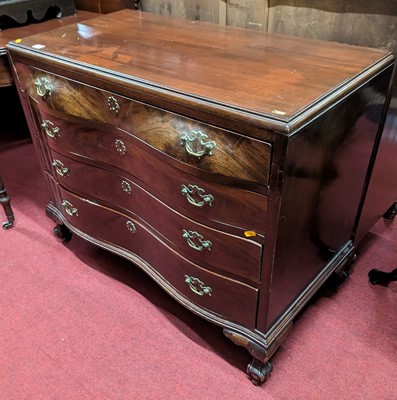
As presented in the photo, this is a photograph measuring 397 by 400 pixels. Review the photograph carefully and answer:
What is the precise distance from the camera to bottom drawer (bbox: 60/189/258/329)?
3.91 ft

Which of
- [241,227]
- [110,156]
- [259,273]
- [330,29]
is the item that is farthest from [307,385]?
[330,29]

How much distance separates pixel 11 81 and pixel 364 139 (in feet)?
3.97

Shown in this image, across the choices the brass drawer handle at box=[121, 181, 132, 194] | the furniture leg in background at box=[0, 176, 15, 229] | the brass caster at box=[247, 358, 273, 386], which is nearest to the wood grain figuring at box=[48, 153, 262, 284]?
the brass drawer handle at box=[121, 181, 132, 194]

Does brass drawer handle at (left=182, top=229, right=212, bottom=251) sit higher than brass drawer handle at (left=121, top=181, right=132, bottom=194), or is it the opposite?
brass drawer handle at (left=121, top=181, right=132, bottom=194)

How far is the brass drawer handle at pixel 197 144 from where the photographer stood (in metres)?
0.97

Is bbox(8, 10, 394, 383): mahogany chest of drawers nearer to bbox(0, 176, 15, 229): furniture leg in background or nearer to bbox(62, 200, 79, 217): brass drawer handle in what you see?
bbox(62, 200, 79, 217): brass drawer handle

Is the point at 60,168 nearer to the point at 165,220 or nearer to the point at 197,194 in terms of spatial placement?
the point at 165,220

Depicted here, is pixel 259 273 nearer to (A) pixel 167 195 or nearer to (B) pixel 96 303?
(A) pixel 167 195

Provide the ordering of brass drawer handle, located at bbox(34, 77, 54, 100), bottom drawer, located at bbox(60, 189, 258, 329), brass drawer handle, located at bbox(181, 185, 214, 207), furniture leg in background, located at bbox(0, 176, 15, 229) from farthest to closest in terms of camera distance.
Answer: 1. furniture leg in background, located at bbox(0, 176, 15, 229)
2. brass drawer handle, located at bbox(34, 77, 54, 100)
3. bottom drawer, located at bbox(60, 189, 258, 329)
4. brass drawer handle, located at bbox(181, 185, 214, 207)

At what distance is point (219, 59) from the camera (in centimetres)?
115

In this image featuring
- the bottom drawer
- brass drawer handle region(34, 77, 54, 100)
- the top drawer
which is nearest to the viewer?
the top drawer

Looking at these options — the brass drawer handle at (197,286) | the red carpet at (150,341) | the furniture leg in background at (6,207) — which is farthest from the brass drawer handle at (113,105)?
the furniture leg in background at (6,207)

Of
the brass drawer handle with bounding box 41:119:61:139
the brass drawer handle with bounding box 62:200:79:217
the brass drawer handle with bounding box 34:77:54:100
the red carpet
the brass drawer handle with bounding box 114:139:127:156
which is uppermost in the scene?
the brass drawer handle with bounding box 34:77:54:100

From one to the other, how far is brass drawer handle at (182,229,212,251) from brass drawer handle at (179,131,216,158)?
0.25 metres
